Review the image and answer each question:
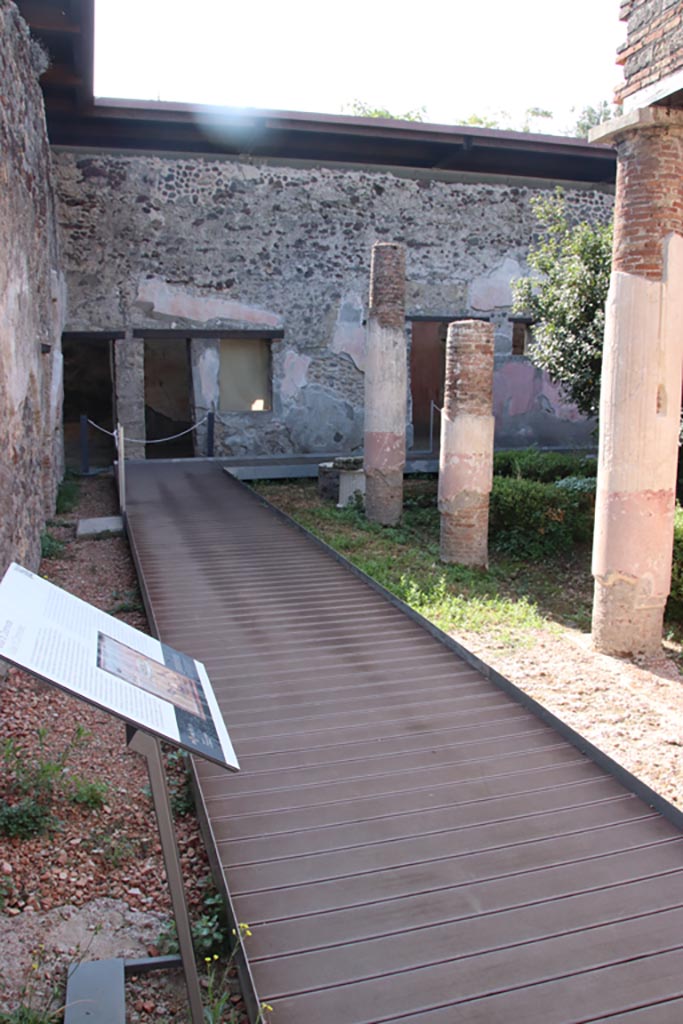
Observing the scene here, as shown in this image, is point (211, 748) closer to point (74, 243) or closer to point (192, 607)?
point (192, 607)

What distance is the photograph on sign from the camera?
7.73ft

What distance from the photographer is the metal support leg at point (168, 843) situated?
244 centimetres

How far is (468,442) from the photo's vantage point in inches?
367

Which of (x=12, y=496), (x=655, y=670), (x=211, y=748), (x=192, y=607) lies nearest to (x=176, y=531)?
(x=192, y=607)

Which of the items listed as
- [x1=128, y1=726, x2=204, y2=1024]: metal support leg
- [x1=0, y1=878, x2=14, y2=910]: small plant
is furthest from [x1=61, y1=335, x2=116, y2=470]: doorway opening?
[x1=128, y1=726, x2=204, y2=1024]: metal support leg

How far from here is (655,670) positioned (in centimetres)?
654

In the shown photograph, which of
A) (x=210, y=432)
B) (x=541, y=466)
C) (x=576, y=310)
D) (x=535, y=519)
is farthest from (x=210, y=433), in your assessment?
(x=576, y=310)

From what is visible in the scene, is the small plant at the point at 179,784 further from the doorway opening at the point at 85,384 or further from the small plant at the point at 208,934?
the doorway opening at the point at 85,384

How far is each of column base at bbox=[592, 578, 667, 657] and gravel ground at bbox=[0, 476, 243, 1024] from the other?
11.9 feet

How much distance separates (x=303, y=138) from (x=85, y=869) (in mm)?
13268

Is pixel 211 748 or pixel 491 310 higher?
pixel 491 310

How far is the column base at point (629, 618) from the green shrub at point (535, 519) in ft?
11.3

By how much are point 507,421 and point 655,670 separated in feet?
34.0

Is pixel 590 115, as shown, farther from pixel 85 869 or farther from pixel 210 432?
pixel 85 869
